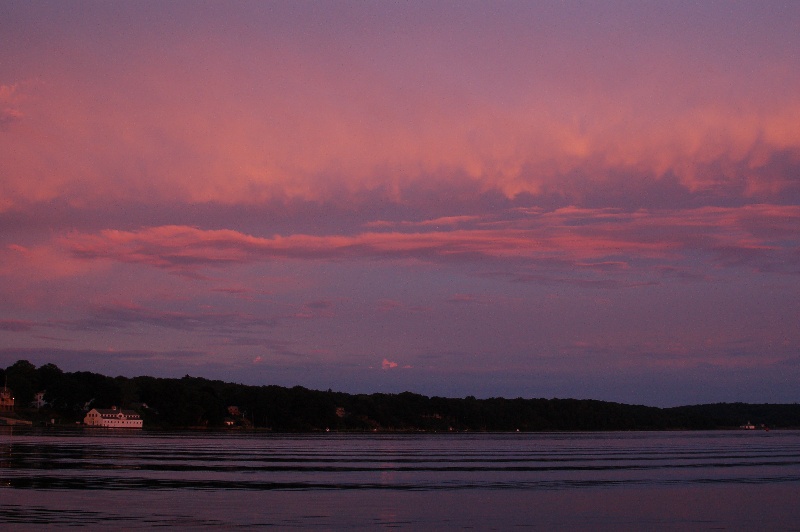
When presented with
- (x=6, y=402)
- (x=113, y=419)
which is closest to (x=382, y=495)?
(x=113, y=419)

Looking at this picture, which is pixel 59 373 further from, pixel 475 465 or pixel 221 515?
pixel 221 515

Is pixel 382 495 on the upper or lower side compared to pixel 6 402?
lower

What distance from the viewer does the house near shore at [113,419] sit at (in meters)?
162

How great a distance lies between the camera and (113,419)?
162500mm

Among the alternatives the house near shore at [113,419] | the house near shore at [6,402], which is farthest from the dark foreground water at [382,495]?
the house near shore at [6,402]

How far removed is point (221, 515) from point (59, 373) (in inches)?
6465

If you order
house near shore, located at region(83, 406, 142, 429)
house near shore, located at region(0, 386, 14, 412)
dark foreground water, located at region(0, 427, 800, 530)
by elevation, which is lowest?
dark foreground water, located at region(0, 427, 800, 530)

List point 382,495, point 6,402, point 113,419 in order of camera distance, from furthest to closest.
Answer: point 6,402 → point 113,419 → point 382,495

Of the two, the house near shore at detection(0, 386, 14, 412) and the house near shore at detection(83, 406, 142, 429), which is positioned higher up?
the house near shore at detection(0, 386, 14, 412)

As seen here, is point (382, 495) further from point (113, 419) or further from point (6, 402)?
point (6, 402)

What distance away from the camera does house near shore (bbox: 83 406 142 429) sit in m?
162

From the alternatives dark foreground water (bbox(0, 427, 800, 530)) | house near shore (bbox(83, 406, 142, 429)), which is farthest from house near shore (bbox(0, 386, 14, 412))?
dark foreground water (bbox(0, 427, 800, 530))

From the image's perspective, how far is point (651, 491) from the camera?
39.6 meters

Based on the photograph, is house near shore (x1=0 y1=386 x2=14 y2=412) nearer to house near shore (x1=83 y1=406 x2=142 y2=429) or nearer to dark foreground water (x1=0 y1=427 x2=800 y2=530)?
house near shore (x1=83 y1=406 x2=142 y2=429)
